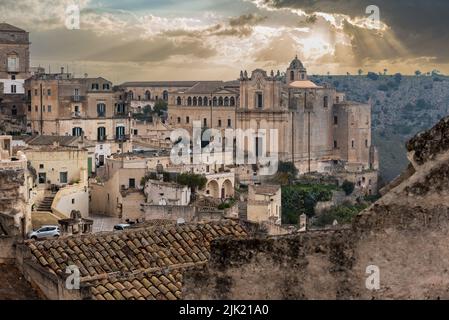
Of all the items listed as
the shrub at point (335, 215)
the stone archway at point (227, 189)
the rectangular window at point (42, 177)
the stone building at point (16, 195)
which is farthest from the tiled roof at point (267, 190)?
the stone building at point (16, 195)

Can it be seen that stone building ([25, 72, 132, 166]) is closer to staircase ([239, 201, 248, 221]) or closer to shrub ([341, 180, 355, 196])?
shrub ([341, 180, 355, 196])

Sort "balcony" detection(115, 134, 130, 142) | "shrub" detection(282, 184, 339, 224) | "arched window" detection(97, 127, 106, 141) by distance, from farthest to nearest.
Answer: "arched window" detection(97, 127, 106, 141)
"balcony" detection(115, 134, 130, 142)
"shrub" detection(282, 184, 339, 224)

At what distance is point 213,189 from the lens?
42.1 metres

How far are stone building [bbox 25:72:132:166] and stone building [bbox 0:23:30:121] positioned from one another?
54.9 inches

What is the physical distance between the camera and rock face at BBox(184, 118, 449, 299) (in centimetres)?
563

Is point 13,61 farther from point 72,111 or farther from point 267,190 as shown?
point 267,190

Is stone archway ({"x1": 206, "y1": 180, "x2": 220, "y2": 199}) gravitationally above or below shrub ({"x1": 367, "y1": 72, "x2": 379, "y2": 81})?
below

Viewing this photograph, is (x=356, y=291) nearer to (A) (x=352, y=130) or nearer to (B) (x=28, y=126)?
(B) (x=28, y=126)

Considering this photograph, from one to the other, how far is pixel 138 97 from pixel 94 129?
2916 cm

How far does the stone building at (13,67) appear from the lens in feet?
174

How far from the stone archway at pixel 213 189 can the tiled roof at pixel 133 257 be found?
3076 centimetres

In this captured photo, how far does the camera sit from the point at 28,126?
51719mm

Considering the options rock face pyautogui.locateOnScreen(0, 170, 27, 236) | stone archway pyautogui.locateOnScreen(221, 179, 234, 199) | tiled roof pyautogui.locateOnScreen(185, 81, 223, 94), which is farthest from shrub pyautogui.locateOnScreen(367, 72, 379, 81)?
rock face pyautogui.locateOnScreen(0, 170, 27, 236)

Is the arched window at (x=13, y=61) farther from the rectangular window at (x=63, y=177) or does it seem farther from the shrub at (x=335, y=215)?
the rectangular window at (x=63, y=177)
